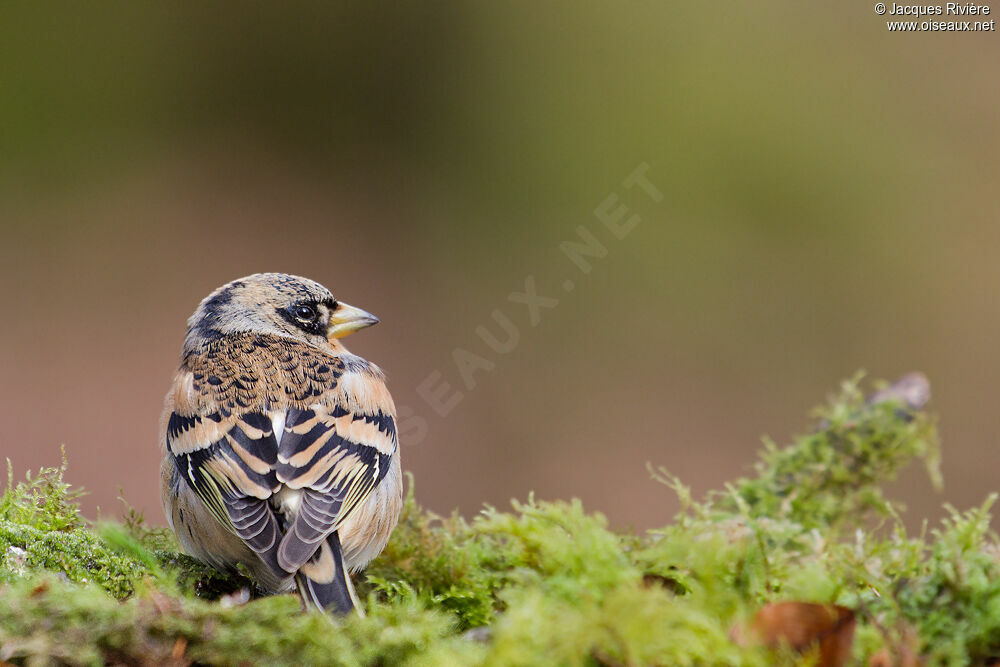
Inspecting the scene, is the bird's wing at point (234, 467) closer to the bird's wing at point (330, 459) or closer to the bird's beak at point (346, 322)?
the bird's wing at point (330, 459)

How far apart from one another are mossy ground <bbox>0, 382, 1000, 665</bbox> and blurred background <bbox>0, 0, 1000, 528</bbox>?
679 centimetres

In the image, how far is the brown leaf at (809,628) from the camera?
1.95m

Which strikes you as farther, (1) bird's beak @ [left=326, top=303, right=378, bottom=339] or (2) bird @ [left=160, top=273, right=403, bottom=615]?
(1) bird's beak @ [left=326, top=303, right=378, bottom=339]

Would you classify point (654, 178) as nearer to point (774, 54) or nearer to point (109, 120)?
point (774, 54)

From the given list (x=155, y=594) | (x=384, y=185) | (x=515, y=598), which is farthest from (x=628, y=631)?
(x=384, y=185)

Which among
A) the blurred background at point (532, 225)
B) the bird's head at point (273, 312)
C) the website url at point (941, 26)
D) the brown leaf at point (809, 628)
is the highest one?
the website url at point (941, 26)

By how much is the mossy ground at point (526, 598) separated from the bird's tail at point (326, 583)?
212 mm

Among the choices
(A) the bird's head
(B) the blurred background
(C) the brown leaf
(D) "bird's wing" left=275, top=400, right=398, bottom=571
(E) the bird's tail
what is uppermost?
(B) the blurred background

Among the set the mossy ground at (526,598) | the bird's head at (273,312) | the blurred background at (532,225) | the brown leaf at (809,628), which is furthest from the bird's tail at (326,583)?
the blurred background at (532,225)

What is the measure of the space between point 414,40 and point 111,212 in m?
4.57

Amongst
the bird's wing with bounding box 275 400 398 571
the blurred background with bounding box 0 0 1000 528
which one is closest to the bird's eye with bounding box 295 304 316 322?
the bird's wing with bounding box 275 400 398 571

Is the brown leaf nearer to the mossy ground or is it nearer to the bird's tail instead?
the mossy ground

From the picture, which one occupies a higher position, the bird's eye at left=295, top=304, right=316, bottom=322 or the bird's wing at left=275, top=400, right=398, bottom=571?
the bird's eye at left=295, top=304, right=316, bottom=322

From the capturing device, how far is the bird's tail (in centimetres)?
308
